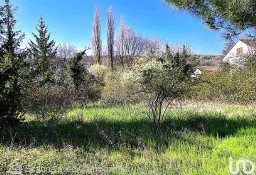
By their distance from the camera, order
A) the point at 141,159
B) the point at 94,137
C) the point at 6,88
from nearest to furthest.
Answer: the point at 141,159 < the point at 94,137 < the point at 6,88

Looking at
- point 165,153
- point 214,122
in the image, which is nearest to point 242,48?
point 214,122

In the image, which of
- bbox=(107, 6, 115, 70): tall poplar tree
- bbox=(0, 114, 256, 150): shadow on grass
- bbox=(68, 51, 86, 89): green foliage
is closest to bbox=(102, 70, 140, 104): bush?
bbox=(0, 114, 256, 150): shadow on grass

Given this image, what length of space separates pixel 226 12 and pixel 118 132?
3.69 meters

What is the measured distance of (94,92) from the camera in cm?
1888

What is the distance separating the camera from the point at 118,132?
6023 millimetres

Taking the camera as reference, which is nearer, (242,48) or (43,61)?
(43,61)

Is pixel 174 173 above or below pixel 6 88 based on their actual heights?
below

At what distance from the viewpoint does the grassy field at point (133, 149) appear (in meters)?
3.86

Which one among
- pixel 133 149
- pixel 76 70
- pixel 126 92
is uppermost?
pixel 76 70

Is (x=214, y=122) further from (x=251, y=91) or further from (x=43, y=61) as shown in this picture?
(x=43, y=61)

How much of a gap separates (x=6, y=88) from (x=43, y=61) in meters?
13.7

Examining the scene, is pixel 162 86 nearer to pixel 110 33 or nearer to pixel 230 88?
pixel 230 88

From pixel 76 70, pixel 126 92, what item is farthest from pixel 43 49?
pixel 126 92

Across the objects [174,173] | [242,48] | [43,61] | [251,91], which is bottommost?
[174,173]
